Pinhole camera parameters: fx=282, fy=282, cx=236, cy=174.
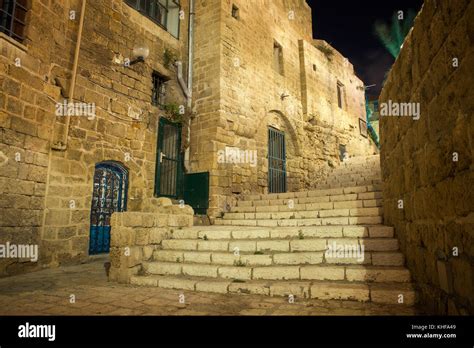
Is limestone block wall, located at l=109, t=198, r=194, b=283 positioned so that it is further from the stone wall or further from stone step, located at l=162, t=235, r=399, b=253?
the stone wall

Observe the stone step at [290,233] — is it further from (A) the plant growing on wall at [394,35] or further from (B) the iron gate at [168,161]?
(A) the plant growing on wall at [394,35]

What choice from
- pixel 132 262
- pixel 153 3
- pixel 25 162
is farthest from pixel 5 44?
pixel 153 3

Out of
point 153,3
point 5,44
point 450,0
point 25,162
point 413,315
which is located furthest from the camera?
point 153,3

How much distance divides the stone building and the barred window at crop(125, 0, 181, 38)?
38 millimetres

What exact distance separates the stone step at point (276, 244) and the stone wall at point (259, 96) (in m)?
3.00

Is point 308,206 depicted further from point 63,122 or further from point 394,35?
point 394,35

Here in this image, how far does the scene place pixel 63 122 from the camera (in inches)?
231

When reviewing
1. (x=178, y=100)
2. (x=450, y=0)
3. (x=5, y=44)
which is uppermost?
(x=178, y=100)

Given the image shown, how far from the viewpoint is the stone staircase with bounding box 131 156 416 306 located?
10.5 feet

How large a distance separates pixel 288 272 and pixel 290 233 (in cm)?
113

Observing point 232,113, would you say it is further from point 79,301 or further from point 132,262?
point 79,301

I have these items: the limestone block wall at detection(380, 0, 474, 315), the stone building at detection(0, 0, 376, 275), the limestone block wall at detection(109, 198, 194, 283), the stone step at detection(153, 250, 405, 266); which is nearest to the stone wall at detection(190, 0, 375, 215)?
the stone building at detection(0, 0, 376, 275)
